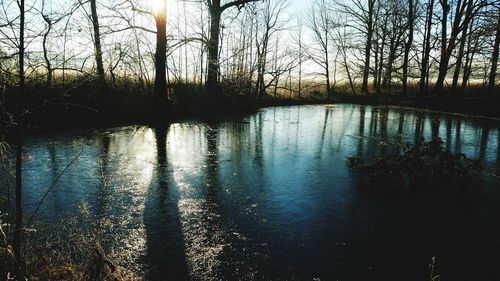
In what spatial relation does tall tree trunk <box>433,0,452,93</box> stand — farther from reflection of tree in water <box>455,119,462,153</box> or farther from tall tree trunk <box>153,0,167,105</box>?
tall tree trunk <box>153,0,167,105</box>

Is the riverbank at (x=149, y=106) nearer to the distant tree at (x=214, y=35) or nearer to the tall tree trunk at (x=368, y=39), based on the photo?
the distant tree at (x=214, y=35)

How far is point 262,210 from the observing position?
19.2 ft

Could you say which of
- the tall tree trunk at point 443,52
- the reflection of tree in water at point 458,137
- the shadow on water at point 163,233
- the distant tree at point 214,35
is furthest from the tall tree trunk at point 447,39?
the shadow on water at point 163,233

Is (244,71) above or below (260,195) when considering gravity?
above

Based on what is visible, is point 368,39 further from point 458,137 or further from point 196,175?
point 196,175

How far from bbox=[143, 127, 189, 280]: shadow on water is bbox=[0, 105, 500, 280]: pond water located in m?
0.02

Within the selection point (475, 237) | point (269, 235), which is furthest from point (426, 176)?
point (269, 235)

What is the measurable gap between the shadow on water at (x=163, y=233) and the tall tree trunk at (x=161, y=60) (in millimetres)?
9470

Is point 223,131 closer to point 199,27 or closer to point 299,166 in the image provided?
point 299,166

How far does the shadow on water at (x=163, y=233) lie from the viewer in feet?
13.3

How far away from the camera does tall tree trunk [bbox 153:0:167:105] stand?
16.5 meters

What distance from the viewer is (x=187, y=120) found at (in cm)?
1606

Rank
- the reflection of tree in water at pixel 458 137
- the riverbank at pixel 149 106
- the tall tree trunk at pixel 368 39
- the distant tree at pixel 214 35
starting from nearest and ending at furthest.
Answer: the reflection of tree in water at pixel 458 137
the riverbank at pixel 149 106
the distant tree at pixel 214 35
the tall tree trunk at pixel 368 39

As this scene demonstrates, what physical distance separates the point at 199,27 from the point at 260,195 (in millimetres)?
18013
